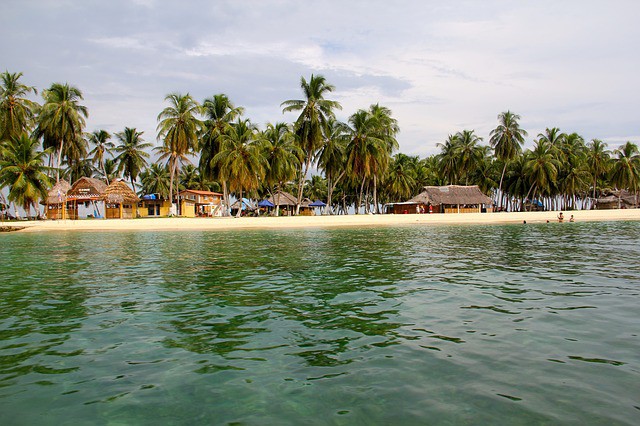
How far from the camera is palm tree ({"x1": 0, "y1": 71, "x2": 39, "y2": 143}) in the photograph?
44844 mm

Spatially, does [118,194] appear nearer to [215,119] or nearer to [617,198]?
[215,119]

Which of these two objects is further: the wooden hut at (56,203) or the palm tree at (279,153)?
the palm tree at (279,153)

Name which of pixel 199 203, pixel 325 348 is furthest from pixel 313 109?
pixel 325 348

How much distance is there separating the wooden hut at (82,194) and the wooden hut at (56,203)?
2.16ft

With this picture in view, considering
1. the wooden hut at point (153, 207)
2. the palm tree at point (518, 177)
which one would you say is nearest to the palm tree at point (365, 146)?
the wooden hut at point (153, 207)

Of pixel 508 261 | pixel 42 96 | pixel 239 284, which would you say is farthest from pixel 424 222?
pixel 42 96

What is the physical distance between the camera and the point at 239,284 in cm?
973

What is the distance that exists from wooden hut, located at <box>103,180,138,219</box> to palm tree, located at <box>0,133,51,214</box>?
6.44 m

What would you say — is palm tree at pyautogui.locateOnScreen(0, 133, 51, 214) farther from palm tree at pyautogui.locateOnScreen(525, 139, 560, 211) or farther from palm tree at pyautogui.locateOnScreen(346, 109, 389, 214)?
palm tree at pyautogui.locateOnScreen(525, 139, 560, 211)

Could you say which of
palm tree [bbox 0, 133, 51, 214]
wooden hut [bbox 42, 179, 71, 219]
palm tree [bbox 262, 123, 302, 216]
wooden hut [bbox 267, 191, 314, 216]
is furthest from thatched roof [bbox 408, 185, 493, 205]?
palm tree [bbox 0, 133, 51, 214]

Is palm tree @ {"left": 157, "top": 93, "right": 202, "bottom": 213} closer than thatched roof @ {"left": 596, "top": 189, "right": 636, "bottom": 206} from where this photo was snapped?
Yes

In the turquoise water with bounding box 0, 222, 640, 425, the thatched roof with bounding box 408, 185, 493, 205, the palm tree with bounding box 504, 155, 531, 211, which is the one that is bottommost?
the turquoise water with bounding box 0, 222, 640, 425

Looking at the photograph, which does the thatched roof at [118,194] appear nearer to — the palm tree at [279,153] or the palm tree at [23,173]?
the palm tree at [23,173]

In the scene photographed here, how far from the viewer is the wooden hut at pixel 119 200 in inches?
1832
